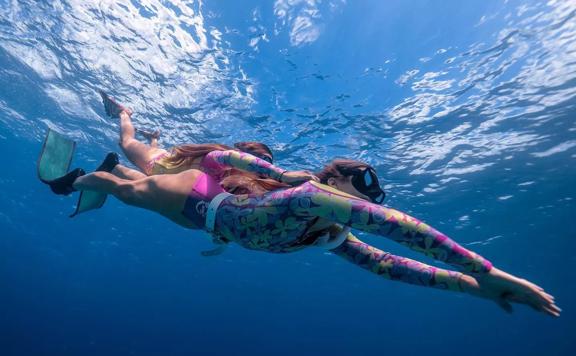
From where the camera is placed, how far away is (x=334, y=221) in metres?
2.90

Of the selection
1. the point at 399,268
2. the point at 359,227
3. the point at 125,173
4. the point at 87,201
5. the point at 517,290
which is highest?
the point at 125,173

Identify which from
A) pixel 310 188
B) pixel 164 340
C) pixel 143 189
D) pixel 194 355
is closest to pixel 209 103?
pixel 143 189

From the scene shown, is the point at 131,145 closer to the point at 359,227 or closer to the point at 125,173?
the point at 125,173

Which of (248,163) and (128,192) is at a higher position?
(248,163)

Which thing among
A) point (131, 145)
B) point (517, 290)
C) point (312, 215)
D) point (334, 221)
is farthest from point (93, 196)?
point (517, 290)

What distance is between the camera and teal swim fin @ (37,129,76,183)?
5.34 meters

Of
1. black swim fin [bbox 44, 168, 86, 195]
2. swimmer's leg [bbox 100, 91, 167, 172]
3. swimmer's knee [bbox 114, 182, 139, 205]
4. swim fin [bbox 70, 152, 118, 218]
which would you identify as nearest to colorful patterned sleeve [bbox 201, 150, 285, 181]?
swimmer's knee [bbox 114, 182, 139, 205]

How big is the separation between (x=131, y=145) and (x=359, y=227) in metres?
5.05

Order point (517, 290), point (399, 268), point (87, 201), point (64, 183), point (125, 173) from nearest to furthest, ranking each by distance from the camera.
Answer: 1. point (517, 290)
2. point (399, 268)
3. point (64, 183)
4. point (125, 173)
5. point (87, 201)

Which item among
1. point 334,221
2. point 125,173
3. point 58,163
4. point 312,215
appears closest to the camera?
point 334,221

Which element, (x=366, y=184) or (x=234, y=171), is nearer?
(x=366, y=184)

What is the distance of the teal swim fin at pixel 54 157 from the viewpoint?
534cm

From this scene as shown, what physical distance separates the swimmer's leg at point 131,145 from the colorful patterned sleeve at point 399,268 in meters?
3.75

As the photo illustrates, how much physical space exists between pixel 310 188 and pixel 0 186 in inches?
1546
